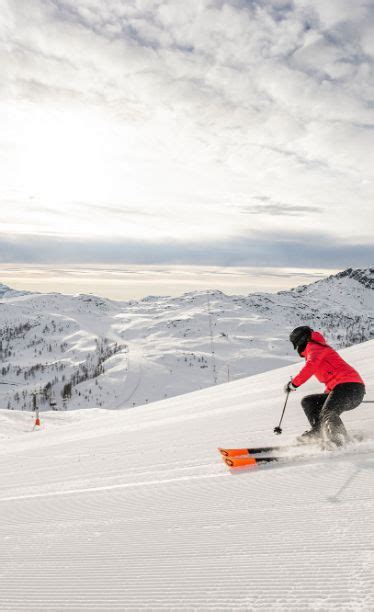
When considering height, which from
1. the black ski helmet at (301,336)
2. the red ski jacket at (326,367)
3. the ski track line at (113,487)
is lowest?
the ski track line at (113,487)

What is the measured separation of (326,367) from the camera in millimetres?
5957

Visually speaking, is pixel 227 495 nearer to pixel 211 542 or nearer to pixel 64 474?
pixel 211 542

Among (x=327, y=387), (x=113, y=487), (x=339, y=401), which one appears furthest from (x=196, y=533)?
(x=327, y=387)

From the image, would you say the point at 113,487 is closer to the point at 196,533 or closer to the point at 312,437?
the point at 196,533

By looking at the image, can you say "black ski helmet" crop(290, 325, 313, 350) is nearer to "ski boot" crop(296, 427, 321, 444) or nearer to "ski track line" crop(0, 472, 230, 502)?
"ski boot" crop(296, 427, 321, 444)

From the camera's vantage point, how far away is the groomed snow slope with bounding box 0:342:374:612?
Answer: 2867 mm

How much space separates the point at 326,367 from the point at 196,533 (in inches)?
121

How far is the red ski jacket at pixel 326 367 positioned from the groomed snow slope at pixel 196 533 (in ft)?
2.72

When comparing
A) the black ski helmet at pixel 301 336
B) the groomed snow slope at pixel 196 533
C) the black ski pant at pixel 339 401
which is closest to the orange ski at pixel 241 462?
the groomed snow slope at pixel 196 533

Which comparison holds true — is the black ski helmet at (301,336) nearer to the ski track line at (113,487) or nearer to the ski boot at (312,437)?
the ski boot at (312,437)

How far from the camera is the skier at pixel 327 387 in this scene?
5473 mm

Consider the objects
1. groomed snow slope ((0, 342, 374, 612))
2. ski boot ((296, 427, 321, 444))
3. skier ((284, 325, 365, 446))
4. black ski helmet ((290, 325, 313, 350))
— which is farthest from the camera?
black ski helmet ((290, 325, 313, 350))

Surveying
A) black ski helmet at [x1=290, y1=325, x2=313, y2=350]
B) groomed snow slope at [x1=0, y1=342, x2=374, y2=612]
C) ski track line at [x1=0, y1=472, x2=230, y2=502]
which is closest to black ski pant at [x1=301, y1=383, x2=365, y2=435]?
groomed snow slope at [x1=0, y1=342, x2=374, y2=612]

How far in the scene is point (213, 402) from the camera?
12.1m
